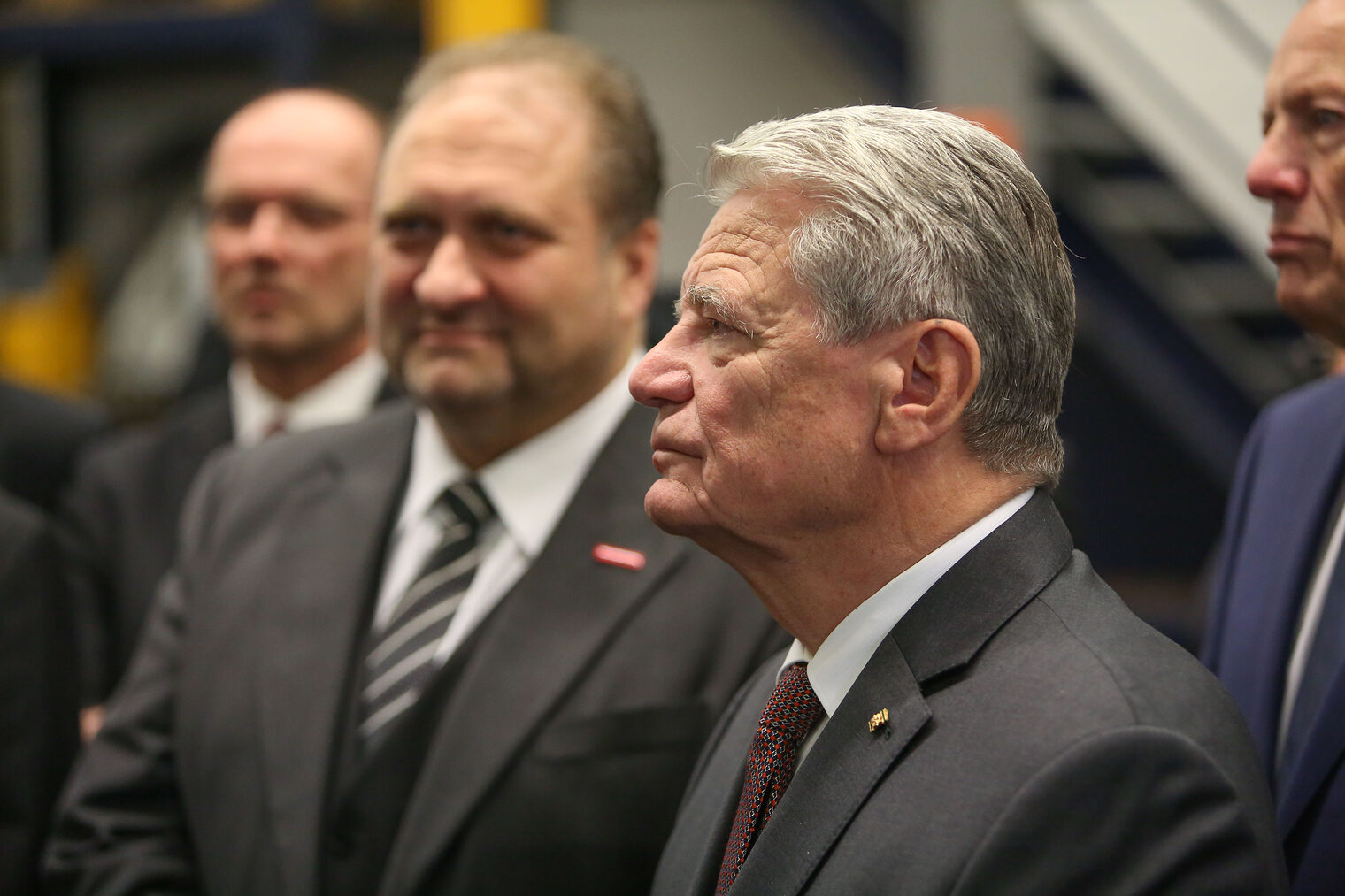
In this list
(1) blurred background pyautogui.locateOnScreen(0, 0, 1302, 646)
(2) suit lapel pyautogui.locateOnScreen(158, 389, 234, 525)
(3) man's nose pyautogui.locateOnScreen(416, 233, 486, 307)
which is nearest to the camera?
(3) man's nose pyautogui.locateOnScreen(416, 233, 486, 307)

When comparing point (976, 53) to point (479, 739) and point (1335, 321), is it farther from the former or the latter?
point (479, 739)

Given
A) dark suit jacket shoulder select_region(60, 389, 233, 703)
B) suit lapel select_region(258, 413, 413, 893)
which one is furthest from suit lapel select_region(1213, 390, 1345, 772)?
dark suit jacket shoulder select_region(60, 389, 233, 703)

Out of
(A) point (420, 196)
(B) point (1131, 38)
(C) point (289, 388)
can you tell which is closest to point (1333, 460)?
(A) point (420, 196)

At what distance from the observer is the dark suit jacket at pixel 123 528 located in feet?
9.31

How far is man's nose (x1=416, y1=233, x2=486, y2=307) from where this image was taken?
2020mm

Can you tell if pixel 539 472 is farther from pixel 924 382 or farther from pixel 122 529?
pixel 122 529

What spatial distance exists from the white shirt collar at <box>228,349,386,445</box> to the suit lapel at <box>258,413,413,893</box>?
0.81 metres

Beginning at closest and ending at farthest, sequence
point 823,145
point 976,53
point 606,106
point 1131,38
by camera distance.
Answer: point 823,145 → point 606,106 → point 1131,38 → point 976,53

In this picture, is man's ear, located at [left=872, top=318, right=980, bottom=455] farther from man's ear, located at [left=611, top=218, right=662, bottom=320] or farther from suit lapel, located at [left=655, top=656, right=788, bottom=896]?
man's ear, located at [left=611, top=218, right=662, bottom=320]

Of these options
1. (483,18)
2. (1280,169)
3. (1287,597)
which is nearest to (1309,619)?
(1287,597)

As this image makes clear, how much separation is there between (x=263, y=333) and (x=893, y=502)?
202 centimetres

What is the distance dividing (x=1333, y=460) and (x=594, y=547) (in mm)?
1051

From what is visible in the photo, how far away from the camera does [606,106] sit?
2174 mm

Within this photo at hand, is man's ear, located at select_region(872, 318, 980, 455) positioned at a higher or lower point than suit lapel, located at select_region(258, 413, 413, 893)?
higher
